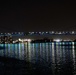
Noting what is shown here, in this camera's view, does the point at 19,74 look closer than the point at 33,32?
Yes

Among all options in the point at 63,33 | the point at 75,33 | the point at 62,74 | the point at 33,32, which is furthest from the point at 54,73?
the point at 33,32

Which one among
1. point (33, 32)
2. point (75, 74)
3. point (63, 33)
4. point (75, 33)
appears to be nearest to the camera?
point (75, 74)

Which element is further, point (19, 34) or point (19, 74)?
point (19, 34)

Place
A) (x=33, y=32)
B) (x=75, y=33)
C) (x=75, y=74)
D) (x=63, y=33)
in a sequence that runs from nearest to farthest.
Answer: (x=75, y=74) → (x=75, y=33) → (x=63, y=33) → (x=33, y=32)

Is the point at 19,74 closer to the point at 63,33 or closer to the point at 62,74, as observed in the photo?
the point at 62,74

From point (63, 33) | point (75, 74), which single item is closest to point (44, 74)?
point (75, 74)

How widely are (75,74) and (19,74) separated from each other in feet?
13.3

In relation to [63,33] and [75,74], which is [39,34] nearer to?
[63,33]

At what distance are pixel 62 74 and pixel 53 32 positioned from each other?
86716mm

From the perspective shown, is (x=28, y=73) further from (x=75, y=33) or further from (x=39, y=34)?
(x=39, y=34)

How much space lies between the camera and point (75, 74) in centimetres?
1861

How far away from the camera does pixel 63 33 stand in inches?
4016

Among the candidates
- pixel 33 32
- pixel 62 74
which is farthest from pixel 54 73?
Result: pixel 33 32

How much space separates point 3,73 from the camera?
1948cm
